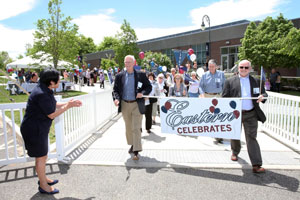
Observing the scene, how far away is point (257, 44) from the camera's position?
21719 mm

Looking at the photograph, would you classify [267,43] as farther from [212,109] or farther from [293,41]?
[212,109]

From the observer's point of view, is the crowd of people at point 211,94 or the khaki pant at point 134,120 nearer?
the crowd of people at point 211,94

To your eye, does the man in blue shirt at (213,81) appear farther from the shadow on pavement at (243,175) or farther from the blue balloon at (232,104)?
the shadow on pavement at (243,175)

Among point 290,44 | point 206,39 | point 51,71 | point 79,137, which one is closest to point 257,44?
point 290,44

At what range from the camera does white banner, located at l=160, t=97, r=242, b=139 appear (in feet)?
13.7

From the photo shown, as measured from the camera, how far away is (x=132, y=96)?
468cm

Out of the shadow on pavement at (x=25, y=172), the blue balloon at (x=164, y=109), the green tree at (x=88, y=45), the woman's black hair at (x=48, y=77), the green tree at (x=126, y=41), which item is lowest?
the shadow on pavement at (x=25, y=172)

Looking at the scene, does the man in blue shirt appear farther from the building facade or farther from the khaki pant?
the building facade

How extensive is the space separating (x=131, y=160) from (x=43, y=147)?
5.97 feet

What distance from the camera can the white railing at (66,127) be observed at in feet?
13.8

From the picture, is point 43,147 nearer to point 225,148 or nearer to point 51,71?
point 51,71

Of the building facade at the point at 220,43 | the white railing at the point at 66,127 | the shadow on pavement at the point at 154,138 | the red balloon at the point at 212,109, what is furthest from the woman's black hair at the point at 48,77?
the building facade at the point at 220,43

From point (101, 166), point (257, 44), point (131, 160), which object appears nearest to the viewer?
point (101, 166)

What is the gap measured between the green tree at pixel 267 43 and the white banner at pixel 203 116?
1868cm
